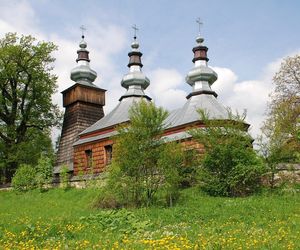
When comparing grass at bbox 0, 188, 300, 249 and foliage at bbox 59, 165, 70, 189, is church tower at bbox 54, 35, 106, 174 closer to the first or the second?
foliage at bbox 59, 165, 70, 189

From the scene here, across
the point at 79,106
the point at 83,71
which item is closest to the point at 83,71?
the point at 83,71

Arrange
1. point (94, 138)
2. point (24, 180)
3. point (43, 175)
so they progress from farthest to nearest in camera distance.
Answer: point (94, 138)
point (43, 175)
point (24, 180)

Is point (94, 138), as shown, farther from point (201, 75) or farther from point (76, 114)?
point (201, 75)

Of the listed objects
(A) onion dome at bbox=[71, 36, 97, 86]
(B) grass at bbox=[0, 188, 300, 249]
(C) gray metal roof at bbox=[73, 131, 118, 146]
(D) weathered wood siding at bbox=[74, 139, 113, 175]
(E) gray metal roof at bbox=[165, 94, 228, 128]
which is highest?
(A) onion dome at bbox=[71, 36, 97, 86]

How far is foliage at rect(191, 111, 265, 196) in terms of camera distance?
16.3 m

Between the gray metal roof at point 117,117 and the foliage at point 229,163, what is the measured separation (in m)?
9.07

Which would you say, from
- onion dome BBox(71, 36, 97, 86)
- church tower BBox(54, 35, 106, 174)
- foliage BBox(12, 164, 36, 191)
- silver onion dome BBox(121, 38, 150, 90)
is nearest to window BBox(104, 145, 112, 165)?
foliage BBox(12, 164, 36, 191)

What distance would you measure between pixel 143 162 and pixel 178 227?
5538 millimetres

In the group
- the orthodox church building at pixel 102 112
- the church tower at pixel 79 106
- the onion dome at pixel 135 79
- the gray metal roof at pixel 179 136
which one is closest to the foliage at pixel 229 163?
the orthodox church building at pixel 102 112

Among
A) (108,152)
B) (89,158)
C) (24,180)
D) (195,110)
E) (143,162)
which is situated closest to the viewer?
(143,162)

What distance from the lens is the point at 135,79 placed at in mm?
29453

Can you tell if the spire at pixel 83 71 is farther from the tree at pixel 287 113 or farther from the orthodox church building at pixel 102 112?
the tree at pixel 287 113

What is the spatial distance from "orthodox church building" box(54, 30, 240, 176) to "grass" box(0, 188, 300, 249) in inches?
246

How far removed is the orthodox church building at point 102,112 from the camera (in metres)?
22.8
